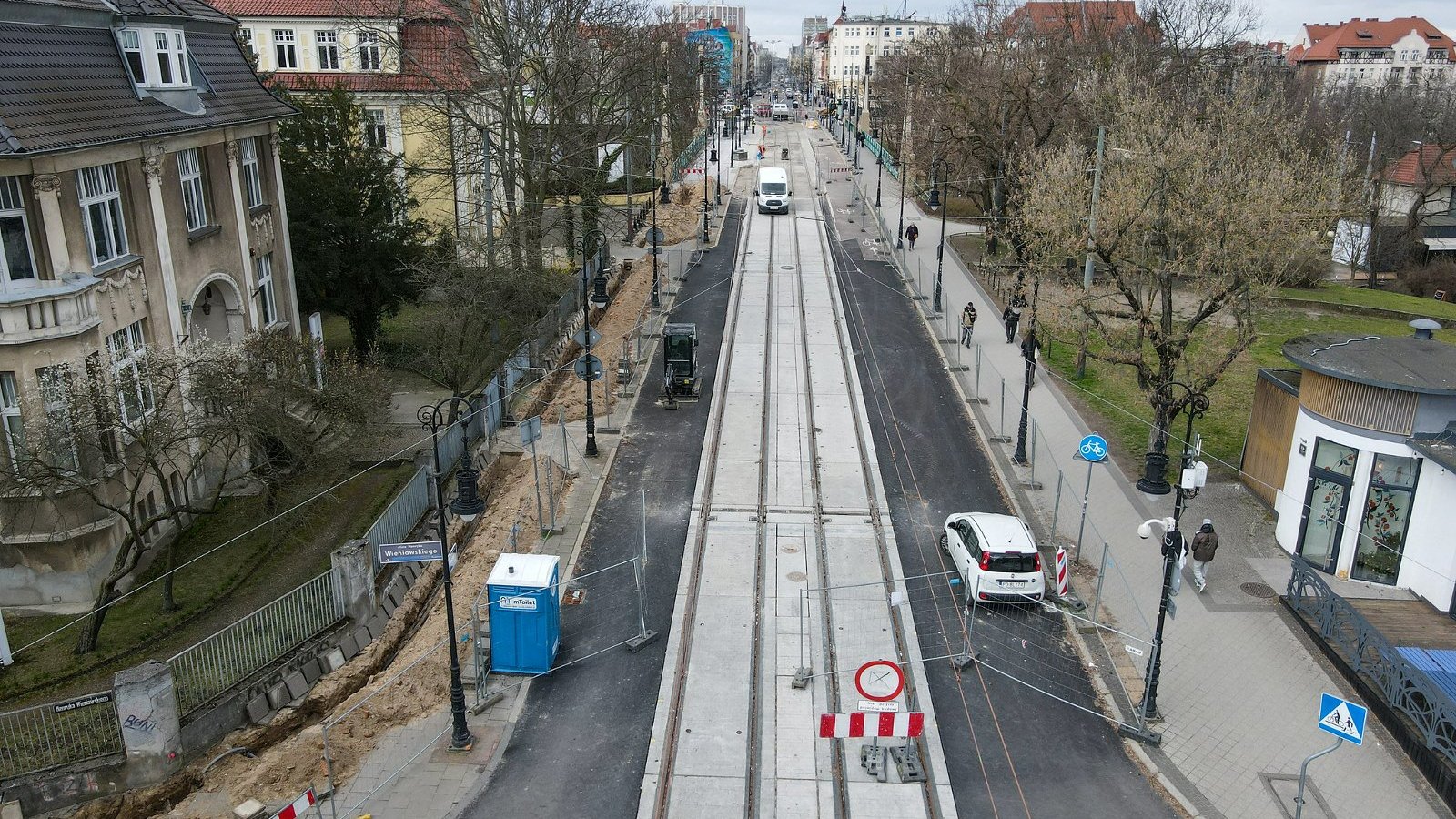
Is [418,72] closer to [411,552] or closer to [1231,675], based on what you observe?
[411,552]

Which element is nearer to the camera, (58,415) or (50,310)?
(58,415)

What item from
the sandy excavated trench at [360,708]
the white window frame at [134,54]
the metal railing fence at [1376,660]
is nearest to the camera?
the metal railing fence at [1376,660]

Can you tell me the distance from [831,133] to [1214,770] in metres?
95.4

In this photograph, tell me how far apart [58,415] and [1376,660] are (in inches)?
901

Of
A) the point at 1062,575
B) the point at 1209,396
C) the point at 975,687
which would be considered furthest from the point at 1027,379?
the point at 975,687

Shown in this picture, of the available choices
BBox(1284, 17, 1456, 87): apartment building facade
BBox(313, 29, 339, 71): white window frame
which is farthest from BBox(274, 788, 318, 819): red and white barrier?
BBox(1284, 17, 1456, 87): apartment building facade

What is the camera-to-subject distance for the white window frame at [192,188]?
A: 24844mm

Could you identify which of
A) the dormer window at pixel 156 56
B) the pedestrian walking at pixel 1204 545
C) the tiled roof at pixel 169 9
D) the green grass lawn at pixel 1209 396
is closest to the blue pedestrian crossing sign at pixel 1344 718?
the pedestrian walking at pixel 1204 545

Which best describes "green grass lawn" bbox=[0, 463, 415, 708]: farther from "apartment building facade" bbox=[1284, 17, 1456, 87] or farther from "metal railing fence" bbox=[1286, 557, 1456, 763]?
"apartment building facade" bbox=[1284, 17, 1456, 87]

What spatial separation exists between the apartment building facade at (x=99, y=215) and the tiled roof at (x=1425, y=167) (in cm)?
6191

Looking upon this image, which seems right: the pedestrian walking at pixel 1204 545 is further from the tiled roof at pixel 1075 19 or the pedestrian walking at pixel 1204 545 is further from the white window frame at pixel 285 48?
the white window frame at pixel 285 48

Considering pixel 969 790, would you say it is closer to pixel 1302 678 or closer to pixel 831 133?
pixel 1302 678

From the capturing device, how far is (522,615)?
17.4m

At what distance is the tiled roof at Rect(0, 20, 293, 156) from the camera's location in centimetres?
1905
